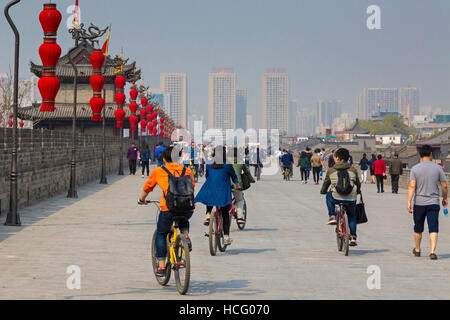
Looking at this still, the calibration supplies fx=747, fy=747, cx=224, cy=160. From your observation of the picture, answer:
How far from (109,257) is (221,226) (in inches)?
74.1

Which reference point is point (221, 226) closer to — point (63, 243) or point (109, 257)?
point (109, 257)

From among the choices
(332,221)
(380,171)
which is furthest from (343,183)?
(380,171)

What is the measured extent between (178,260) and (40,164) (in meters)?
14.9

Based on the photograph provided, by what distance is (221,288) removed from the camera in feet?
28.0

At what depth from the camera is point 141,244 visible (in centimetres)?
1273

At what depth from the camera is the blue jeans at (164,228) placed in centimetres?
852

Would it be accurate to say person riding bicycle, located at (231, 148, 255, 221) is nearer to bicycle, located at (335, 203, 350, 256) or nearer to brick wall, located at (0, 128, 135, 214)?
bicycle, located at (335, 203, 350, 256)

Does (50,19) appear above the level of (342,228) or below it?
above

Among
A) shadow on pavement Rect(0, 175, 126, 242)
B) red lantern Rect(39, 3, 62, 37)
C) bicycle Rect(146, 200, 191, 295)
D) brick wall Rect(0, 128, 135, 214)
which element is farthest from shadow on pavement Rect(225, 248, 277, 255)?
brick wall Rect(0, 128, 135, 214)

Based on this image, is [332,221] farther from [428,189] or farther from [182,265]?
[182,265]

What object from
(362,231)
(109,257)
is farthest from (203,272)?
(362,231)

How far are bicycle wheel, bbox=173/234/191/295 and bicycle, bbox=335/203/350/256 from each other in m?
4.00

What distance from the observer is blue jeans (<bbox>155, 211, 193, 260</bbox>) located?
8523 mm

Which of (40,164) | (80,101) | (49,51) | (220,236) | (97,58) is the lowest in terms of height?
(220,236)
